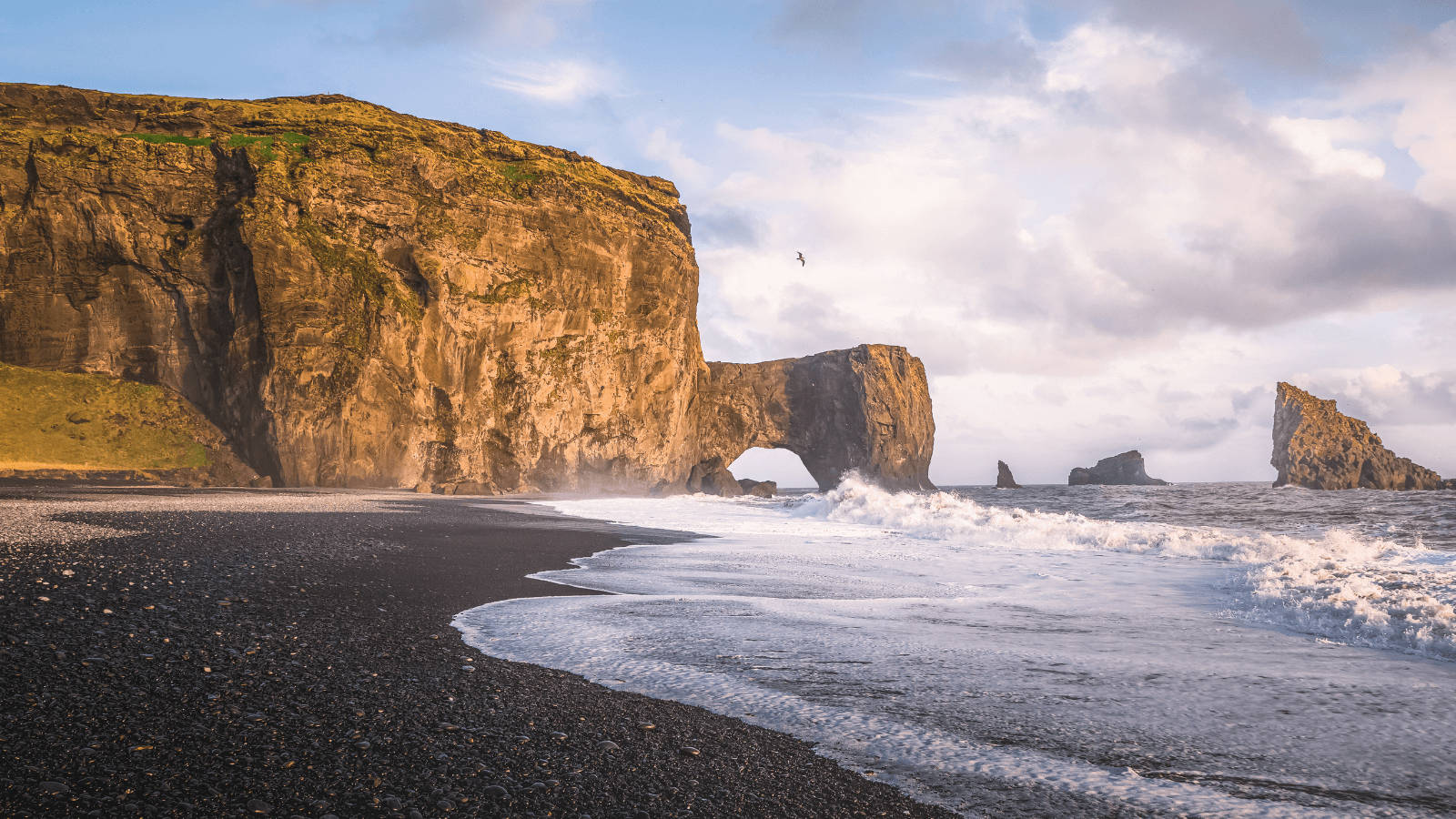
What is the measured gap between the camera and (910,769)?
2.64 m

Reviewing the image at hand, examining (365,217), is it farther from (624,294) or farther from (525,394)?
(624,294)

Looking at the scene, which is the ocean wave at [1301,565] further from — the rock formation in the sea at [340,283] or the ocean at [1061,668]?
the rock formation in the sea at [340,283]

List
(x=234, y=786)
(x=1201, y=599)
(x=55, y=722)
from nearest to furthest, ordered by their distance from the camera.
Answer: (x=234, y=786)
(x=55, y=722)
(x=1201, y=599)

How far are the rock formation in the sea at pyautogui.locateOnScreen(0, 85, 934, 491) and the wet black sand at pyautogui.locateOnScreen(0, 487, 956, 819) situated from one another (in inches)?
1399

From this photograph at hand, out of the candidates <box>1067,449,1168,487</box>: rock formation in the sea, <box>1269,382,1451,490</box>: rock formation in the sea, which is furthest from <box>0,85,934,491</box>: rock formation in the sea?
<box>1067,449,1168,487</box>: rock formation in the sea

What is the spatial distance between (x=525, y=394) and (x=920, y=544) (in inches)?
1403

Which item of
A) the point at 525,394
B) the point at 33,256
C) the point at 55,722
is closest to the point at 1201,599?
the point at 55,722

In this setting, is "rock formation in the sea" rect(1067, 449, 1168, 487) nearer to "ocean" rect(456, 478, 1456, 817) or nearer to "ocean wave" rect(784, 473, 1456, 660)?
"ocean wave" rect(784, 473, 1456, 660)

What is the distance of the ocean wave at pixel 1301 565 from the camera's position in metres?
5.78

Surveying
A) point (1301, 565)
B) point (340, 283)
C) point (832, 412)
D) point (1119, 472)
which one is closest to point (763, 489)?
point (832, 412)

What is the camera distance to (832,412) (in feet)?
234

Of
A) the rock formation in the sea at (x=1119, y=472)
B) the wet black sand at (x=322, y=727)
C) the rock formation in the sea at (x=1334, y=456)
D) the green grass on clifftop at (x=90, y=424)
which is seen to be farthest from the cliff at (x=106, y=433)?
the rock formation in the sea at (x=1119, y=472)

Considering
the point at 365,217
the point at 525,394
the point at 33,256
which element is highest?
the point at 365,217

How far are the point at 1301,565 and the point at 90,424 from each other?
45.4 meters
